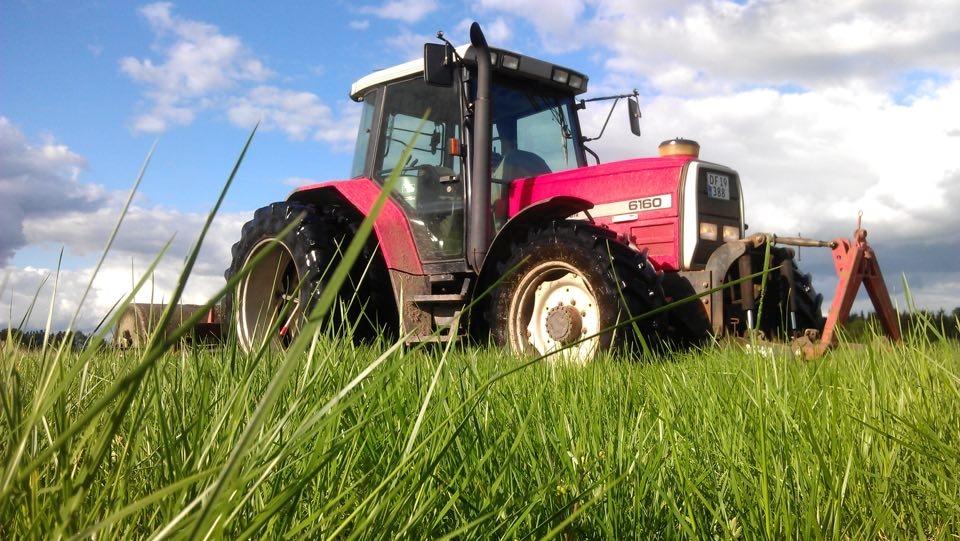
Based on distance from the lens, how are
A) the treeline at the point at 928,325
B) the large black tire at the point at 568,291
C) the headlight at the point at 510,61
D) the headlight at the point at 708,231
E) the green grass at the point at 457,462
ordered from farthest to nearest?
the headlight at the point at 510,61, the headlight at the point at 708,231, the large black tire at the point at 568,291, the treeline at the point at 928,325, the green grass at the point at 457,462

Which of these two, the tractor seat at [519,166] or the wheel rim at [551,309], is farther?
the tractor seat at [519,166]

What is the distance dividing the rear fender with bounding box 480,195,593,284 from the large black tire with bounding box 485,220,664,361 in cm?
4

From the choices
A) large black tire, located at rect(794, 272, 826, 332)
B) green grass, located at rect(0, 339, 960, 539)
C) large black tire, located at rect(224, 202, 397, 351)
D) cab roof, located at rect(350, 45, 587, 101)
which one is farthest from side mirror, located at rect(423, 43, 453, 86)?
green grass, located at rect(0, 339, 960, 539)

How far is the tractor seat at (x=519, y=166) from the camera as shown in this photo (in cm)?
560

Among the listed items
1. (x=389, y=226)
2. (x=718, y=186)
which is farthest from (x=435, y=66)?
(x=718, y=186)

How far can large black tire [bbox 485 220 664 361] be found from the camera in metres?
4.50

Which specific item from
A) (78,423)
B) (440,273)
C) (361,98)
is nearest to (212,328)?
(361,98)

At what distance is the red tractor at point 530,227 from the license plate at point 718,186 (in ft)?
0.05

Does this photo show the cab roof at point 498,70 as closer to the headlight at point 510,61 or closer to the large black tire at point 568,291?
the headlight at point 510,61

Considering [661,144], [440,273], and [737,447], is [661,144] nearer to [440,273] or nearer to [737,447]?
[440,273]

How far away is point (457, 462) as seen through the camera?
1.37 m

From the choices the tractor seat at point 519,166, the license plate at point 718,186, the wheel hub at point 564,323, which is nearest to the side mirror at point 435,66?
the tractor seat at point 519,166

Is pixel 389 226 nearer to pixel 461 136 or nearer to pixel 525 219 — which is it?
pixel 461 136

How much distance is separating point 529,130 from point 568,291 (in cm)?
139
